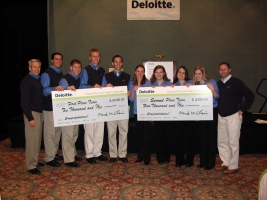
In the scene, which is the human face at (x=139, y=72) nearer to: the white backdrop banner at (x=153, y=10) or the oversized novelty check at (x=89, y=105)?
the oversized novelty check at (x=89, y=105)

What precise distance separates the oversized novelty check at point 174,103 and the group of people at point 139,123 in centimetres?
9

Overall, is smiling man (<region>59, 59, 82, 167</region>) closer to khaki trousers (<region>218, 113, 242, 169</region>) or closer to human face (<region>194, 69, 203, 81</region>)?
human face (<region>194, 69, 203, 81</region>)

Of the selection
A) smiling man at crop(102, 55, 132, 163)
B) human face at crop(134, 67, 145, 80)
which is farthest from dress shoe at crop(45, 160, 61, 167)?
human face at crop(134, 67, 145, 80)

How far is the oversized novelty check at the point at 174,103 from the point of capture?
3.42 m

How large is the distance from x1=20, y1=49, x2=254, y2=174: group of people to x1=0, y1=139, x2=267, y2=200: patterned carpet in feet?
0.54

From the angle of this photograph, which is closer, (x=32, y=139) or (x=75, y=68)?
(x=32, y=139)

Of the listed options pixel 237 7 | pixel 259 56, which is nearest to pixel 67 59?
pixel 237 7

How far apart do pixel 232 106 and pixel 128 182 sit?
5.43 ft

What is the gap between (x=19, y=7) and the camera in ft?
18.2

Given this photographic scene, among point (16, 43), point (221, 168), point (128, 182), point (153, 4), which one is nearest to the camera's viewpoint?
point (128, 182)

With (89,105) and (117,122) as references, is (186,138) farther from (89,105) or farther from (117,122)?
(89,105)

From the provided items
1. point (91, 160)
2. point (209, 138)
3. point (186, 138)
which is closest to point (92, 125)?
point (91, 160)

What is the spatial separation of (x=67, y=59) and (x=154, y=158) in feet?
13.9

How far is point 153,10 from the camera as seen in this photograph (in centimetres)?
673
